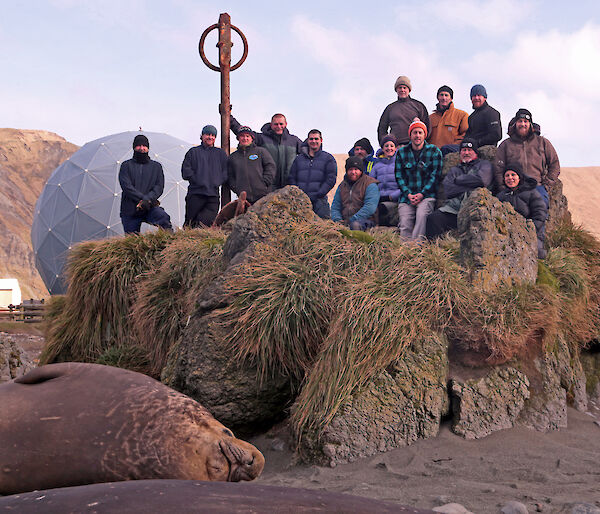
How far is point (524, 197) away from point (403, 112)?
3.50 metres

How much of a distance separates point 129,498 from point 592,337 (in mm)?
5682

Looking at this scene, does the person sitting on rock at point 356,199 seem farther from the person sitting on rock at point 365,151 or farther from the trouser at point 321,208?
the person sitting on rock at point 365,151

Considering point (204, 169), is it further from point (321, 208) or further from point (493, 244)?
point (493, 244)

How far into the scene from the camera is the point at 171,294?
21.6 feet

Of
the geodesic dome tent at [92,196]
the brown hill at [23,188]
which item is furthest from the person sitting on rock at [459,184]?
the brown hill at [23,188]

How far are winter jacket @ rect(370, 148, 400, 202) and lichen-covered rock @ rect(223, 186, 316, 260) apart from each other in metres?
3.04

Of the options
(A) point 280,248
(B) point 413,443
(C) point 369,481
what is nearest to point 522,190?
(A) point 280,248

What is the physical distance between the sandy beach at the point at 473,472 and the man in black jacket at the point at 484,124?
507 cm

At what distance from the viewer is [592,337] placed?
6551mm

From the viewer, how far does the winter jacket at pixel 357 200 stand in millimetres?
8422

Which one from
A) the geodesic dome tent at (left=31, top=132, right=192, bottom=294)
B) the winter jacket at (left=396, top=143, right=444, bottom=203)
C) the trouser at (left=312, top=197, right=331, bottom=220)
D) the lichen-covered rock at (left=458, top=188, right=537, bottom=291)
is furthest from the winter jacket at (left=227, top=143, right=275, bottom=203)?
the geodesic dome tent at (left=31, top=132, right=192, bottom=294)

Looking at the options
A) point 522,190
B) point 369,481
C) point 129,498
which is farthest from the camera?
point 522,190

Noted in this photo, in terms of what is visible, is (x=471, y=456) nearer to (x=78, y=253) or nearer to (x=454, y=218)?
(x=454, y=218)

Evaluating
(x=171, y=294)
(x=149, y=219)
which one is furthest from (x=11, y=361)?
(x=171, y=294)
